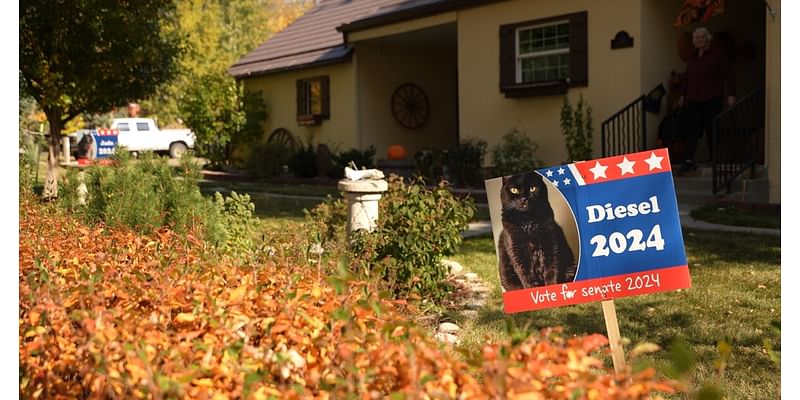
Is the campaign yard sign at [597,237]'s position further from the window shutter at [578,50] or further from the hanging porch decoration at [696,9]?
the window shutter at [578,50]

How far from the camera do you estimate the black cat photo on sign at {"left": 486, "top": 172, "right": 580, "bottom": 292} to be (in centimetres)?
344

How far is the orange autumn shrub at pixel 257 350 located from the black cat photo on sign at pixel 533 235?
2.52ft

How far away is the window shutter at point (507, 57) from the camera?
1376 centimetres

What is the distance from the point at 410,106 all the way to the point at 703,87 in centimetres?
853

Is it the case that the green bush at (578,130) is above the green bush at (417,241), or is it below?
above

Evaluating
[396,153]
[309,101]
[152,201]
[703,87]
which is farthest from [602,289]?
[309,101]

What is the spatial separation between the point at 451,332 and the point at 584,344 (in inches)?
113

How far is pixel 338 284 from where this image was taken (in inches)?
99.5

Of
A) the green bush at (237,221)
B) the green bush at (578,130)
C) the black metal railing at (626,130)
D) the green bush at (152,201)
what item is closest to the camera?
the green bush at (152,201)

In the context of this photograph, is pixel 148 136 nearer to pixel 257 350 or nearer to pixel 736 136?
pixel 736 136

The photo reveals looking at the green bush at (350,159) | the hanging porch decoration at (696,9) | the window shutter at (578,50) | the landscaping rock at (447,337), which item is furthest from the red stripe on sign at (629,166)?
the green bush at (350,159)

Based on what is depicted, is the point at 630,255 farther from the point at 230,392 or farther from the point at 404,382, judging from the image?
the point at 230,392

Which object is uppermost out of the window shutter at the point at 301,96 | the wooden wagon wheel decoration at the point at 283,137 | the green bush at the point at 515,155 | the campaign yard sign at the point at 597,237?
the window shutter at the point at 301,96

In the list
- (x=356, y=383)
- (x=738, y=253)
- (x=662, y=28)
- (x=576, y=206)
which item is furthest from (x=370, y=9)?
(x=356, y=383)
